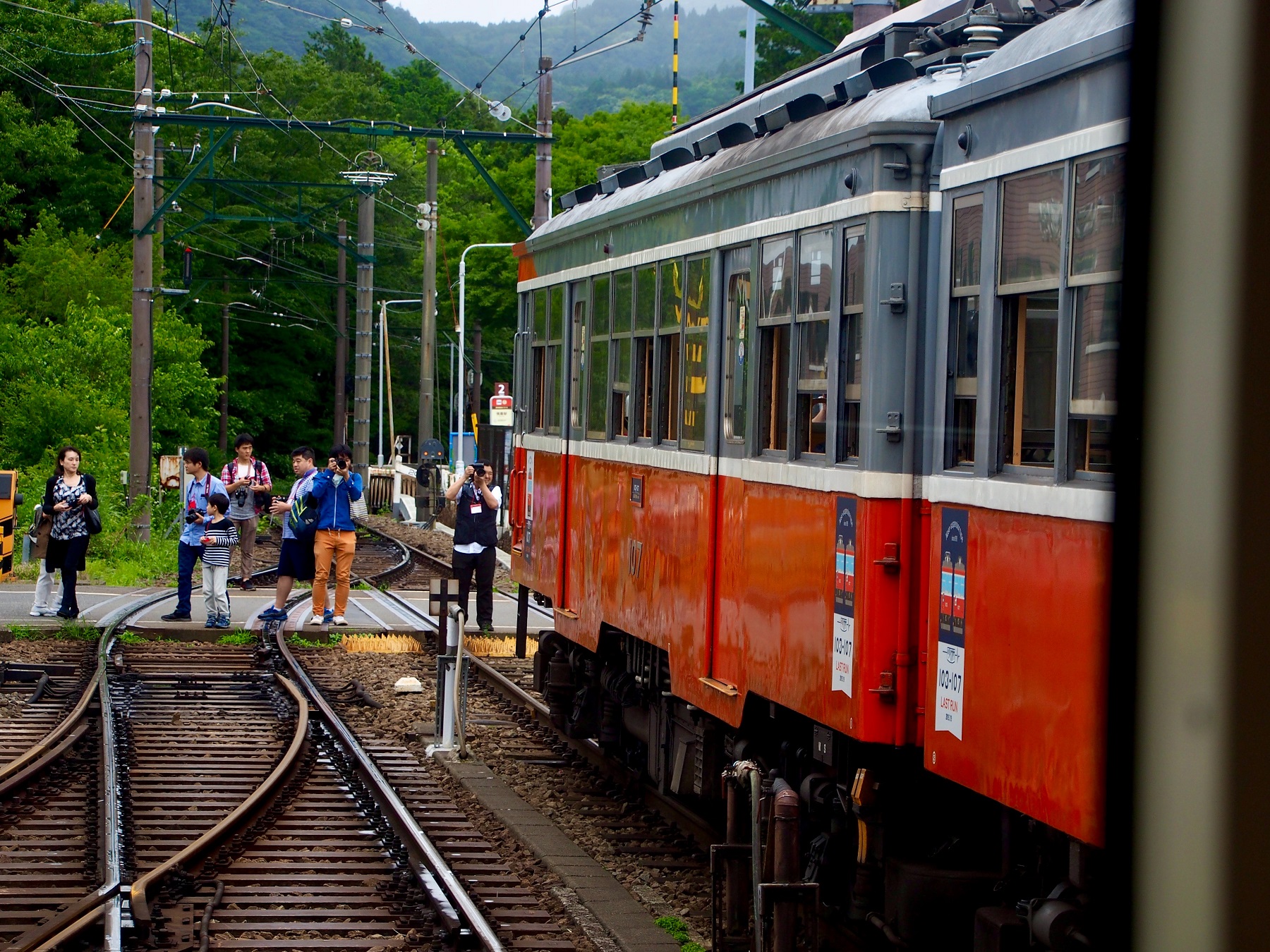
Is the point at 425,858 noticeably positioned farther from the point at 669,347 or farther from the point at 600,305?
the point at 600,305

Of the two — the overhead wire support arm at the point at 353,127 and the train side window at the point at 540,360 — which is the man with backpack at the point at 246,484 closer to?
the overhead wire support arm at the point at 353,127

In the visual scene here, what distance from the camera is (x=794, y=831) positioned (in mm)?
5883

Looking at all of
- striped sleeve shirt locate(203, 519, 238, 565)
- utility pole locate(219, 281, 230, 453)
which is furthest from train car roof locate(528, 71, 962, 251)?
utility pole locate(219, 281, 230, 453)

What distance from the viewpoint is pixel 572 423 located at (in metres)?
10.6

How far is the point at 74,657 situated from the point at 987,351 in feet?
39.0

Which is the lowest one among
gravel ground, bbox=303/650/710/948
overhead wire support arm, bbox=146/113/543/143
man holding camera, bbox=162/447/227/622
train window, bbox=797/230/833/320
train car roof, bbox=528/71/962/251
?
gravel ground, bbox=303/650/710/948

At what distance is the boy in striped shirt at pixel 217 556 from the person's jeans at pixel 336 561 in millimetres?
855

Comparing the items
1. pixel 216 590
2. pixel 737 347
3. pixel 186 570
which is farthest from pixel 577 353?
pixel 186 570

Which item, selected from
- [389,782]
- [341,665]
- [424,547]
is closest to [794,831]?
[389,782]

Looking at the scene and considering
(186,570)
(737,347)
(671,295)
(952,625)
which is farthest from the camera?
(186,570)

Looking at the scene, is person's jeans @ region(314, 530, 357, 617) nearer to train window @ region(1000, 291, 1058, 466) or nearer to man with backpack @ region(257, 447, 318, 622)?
man with backpack @ region(257, 447, 318, 622)

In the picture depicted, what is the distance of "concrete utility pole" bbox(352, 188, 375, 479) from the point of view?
37.5 m

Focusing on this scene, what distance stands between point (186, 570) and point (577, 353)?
24.2 ft

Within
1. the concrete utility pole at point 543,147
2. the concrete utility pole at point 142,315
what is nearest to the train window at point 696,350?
the concrete utility pole at point 543,147
